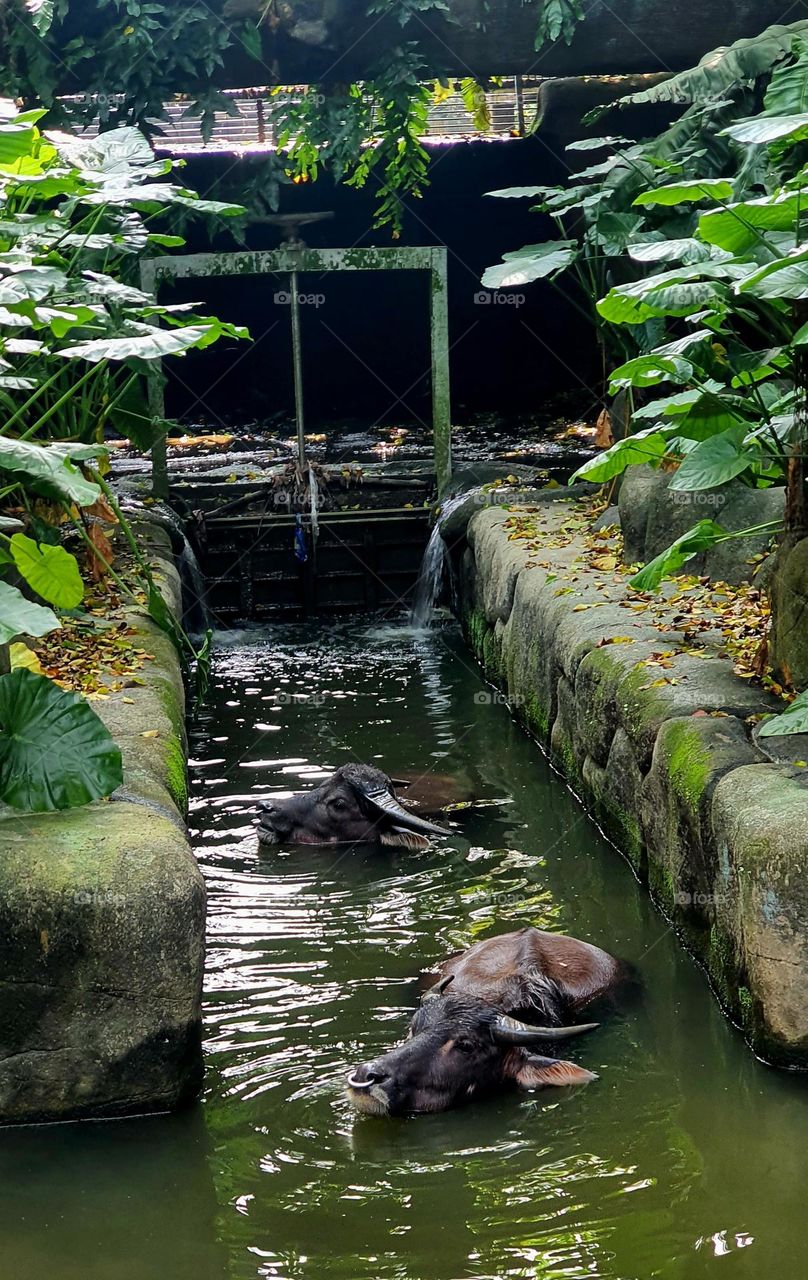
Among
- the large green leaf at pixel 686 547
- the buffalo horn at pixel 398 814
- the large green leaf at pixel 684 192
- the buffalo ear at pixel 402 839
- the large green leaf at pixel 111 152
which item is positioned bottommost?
the buffalo ear at pixel 402 839

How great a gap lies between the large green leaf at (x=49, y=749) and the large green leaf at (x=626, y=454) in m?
2.84

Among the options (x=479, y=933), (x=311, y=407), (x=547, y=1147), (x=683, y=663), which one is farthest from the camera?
(x=311, y=407)

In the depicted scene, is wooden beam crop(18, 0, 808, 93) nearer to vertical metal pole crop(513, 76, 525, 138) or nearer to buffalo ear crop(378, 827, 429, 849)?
vertical metal pole crop(513, 76, 525, 138)

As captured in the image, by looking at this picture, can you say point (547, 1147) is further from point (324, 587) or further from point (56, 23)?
point (56, 23)

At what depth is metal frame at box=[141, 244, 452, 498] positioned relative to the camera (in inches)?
490

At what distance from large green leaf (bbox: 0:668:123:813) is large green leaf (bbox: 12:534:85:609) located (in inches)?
20.3

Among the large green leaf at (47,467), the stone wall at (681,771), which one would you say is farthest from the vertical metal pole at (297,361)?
the large green leaf at (47,467)

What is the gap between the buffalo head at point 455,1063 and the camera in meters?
4.51

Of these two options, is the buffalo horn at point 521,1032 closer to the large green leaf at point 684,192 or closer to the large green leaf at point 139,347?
the large green leaf at point 139,347

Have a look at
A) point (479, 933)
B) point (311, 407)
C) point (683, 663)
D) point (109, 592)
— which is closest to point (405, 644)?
point (109, 592)

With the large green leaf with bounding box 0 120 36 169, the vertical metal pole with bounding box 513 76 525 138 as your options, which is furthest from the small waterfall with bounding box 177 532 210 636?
→ the vertical metal pole with bounding box 513 76 525 138

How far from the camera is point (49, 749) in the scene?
4.77 m

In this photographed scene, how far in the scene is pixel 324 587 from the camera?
12.9 m

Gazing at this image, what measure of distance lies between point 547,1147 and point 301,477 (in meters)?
9.09
